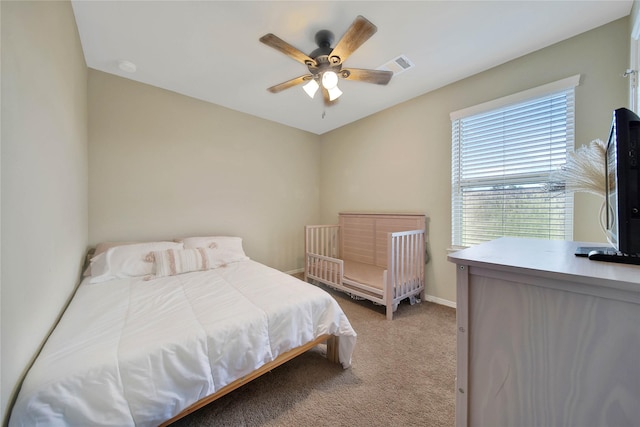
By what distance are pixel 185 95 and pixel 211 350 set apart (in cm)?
287

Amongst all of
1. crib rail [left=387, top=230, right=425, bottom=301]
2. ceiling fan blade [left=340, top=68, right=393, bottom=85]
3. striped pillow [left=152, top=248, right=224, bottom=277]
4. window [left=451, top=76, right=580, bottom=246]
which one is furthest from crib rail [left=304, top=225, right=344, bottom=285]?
ceiling fan blade [left=340, top=68, right=393, bottom=85]

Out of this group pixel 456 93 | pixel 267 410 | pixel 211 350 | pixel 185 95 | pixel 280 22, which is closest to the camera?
pixel 211 350

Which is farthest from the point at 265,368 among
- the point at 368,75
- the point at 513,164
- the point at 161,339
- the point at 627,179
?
the point at 513,164

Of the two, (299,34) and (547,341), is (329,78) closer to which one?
(299,34)

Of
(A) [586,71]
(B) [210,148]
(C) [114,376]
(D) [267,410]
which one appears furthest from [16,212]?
(A) [586,71]

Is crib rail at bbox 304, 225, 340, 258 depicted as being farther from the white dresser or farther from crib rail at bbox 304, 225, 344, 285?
the white dresser

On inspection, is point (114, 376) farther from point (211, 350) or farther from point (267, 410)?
point (267, 410)

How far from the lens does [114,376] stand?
0.89 meters

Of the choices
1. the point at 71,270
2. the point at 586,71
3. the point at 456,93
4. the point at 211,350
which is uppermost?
the point at 456,93

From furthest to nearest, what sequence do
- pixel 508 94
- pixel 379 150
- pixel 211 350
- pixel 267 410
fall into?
pixel 379 150
pixel 508 94
pixel 267 410
pixel 211 350

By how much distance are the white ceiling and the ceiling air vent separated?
44 mm

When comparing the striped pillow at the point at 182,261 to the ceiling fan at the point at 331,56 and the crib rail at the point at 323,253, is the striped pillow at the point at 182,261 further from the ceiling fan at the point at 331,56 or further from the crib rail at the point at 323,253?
the ceiling fan at the point at 331,56

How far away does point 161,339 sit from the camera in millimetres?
1060

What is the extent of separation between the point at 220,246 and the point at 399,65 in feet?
8.77
